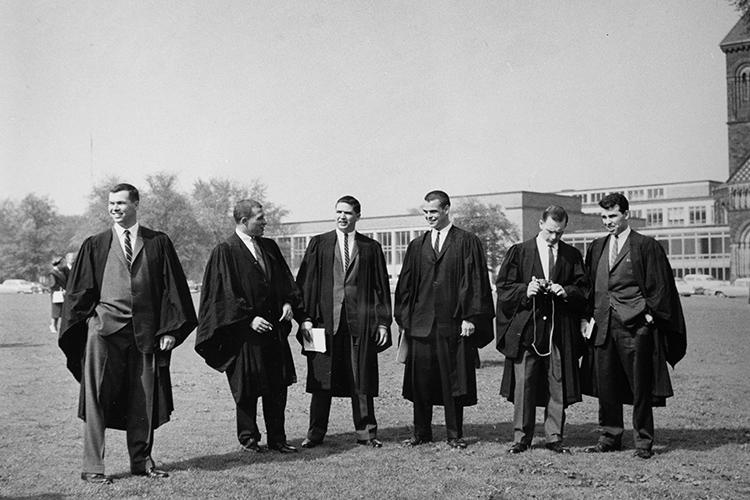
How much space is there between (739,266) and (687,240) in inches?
630

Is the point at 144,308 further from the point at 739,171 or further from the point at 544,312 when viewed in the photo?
the point at 739,171

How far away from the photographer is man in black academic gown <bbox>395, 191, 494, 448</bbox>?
8.38m

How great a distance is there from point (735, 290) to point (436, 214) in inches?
2099

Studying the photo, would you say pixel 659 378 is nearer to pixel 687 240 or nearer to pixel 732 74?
pixel 732 74

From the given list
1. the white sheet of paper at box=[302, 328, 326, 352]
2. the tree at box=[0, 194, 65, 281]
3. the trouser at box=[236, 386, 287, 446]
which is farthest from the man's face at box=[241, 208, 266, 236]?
the tree at box=[0, 194, 65, 281]

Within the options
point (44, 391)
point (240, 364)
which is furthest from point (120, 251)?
point (44, 391)

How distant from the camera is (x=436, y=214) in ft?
28.2

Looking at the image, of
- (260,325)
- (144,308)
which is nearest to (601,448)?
(260,325)

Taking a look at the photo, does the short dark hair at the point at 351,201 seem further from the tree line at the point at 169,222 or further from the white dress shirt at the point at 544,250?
the tree line at the point at 169,222

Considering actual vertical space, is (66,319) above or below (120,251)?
below

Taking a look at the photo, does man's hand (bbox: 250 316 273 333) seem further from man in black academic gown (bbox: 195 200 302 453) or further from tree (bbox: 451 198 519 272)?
tree (bbox: 451 198 519 272)

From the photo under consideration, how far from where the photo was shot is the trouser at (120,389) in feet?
22.8

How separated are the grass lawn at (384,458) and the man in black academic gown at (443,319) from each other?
1.46ft

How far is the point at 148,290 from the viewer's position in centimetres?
713
